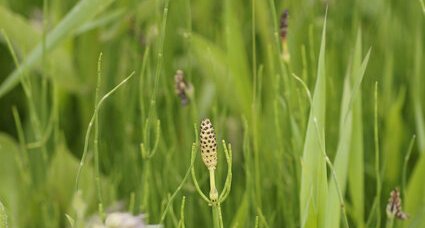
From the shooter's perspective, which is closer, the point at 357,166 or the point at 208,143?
the point at 208,143

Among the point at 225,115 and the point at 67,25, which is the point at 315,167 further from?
the point at 67,25

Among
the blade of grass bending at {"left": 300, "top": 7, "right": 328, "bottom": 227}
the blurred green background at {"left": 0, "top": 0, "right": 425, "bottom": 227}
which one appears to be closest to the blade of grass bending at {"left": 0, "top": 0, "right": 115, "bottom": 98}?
the blurred green background at {"left": 0, "top": 0, "right": 425, "bottom": 227}

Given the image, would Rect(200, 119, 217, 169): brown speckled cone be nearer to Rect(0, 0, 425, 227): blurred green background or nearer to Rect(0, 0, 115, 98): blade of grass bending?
Rect(0, 0, 425, 227): blurred green background

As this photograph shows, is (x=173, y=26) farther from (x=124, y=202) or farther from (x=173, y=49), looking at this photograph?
(x=124, y=202)

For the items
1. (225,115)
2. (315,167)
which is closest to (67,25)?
(225,115)

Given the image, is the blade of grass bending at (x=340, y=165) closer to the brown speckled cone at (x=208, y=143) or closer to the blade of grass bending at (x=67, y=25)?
the brown speckled cone at (x=208, y=143)

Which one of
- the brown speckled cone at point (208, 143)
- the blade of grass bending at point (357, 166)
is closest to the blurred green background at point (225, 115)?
the blade of grass bending at point (357, 166)
